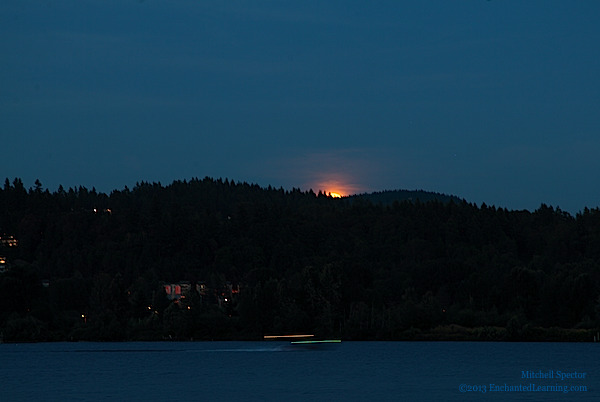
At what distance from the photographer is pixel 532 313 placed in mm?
183375

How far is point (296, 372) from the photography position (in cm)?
11275

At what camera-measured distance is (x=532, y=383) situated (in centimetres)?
9219

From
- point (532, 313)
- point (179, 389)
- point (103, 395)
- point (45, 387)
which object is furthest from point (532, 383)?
point (532, 313)

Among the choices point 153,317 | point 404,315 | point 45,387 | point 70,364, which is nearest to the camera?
point 45,387

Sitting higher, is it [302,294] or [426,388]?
[302,294]

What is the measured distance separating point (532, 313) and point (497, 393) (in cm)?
10349

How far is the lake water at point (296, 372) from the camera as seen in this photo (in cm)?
8731

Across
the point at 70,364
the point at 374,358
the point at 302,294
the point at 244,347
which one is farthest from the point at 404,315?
the point at 70,364

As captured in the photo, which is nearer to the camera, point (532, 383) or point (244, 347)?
point (532, 383)

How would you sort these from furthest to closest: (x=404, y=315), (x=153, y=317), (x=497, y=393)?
(x=153, y=317)
(x=404, y=315)
(x=497, y=393)

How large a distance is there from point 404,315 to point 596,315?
117 ft

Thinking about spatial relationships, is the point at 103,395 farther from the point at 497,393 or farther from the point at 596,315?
the point at 596,315

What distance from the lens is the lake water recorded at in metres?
87.3

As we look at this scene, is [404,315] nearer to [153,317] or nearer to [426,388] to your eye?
[153,317]
